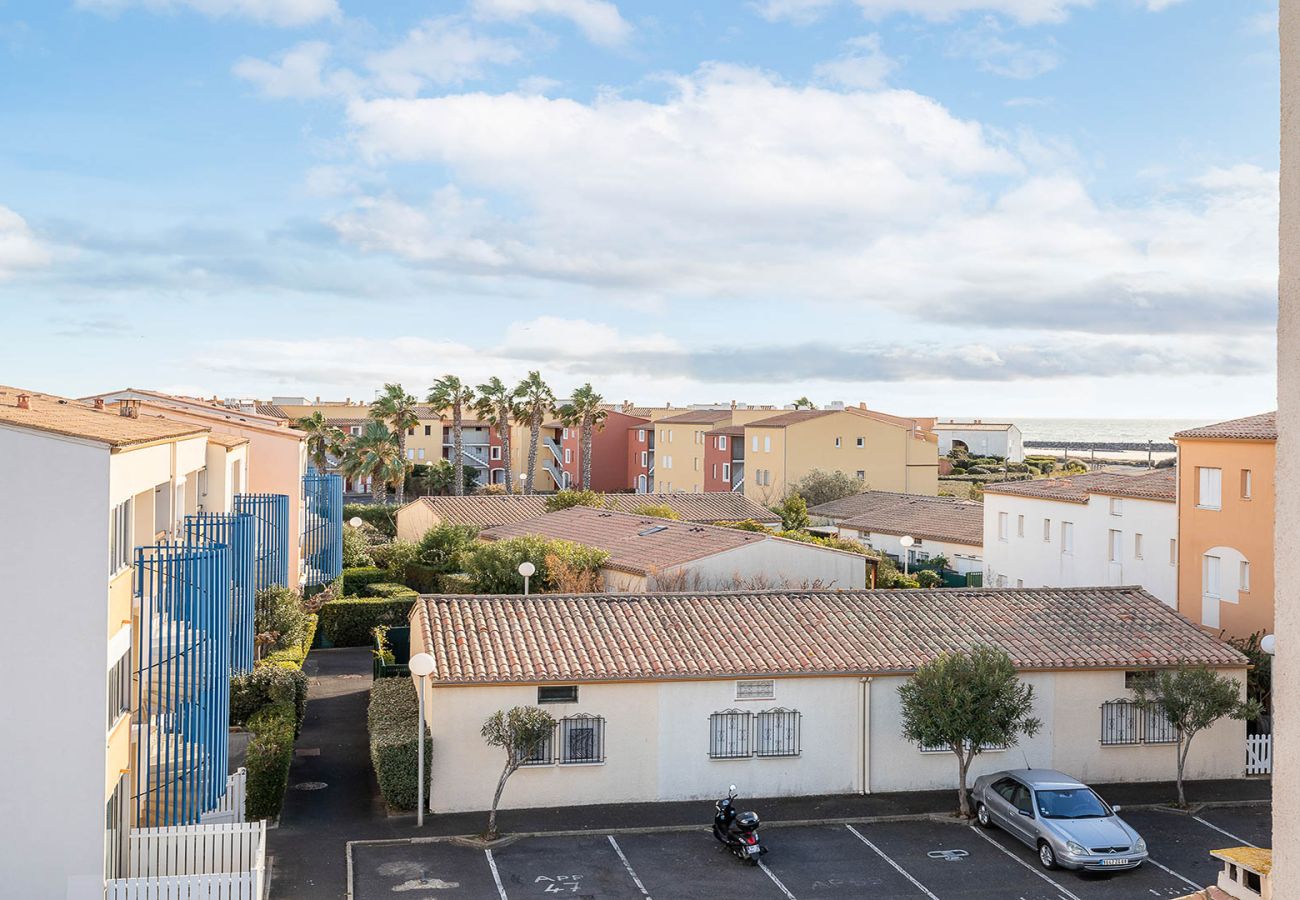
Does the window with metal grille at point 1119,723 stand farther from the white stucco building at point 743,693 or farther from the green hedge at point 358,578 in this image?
the green hedge at point 358,578

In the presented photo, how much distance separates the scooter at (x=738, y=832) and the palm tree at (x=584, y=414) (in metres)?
69.7

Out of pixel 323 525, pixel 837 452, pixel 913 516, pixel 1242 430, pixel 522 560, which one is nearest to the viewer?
pixel 1242 430

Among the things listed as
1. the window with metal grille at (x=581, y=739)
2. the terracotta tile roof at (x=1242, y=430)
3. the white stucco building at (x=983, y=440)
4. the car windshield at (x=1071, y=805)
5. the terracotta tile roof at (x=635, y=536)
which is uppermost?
the white stucco building at (x=983, y=440)

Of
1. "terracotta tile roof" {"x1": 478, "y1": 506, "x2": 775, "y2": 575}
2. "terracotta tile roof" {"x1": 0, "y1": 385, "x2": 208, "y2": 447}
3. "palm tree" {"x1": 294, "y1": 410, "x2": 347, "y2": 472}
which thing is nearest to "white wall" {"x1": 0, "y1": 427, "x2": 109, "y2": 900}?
"terracotta tile roof" {"x1": 0, "y1": 385, "x2": 208, "y2": 447}

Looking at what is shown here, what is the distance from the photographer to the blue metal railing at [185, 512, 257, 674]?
2512cm

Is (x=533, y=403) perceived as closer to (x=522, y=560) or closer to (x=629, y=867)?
(x=522, y=560)

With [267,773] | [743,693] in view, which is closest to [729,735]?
[743,693]

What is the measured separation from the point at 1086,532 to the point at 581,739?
26598 millimetres

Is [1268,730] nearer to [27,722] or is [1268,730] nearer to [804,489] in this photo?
[27,722]

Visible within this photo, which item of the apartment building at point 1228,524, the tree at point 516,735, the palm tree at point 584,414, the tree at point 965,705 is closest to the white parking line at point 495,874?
the tree at point 516,735

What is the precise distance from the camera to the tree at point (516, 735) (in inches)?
867

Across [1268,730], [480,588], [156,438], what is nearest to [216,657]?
[156,438]

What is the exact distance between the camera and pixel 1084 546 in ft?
145

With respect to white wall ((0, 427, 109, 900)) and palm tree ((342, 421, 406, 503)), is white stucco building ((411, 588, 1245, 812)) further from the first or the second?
palm tree ((342, 421, 406, 503))
